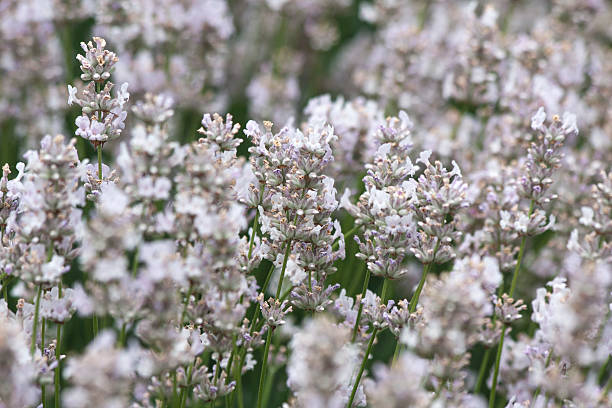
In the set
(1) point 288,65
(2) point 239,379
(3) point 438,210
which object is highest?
(1) point 288,65

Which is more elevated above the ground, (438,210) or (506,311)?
(438,210)

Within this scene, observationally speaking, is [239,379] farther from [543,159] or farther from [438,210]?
[543,159]

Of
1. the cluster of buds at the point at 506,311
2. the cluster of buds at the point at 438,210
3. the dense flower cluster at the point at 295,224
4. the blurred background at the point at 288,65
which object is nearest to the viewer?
the dense flower cluster at the point at 295,224

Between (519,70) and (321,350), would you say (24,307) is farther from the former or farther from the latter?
(519,70)

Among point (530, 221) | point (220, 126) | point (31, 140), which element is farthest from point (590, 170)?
point (31, 140)

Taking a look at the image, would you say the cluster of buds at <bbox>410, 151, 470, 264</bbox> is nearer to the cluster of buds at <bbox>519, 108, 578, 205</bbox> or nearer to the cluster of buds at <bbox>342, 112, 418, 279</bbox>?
the cluster of buds at <bbox>342, 112, 418, 279</bbox>

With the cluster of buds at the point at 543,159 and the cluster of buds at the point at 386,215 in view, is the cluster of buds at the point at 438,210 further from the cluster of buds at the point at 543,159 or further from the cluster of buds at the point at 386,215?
the cluster of buds at the point at 543,159

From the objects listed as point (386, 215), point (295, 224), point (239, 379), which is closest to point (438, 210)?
point (386, 215)

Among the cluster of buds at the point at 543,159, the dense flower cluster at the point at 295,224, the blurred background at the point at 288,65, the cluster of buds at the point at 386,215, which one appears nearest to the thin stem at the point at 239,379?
the dense flower cluster at the point at 295,224

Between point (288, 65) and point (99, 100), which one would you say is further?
point (288, 65)
